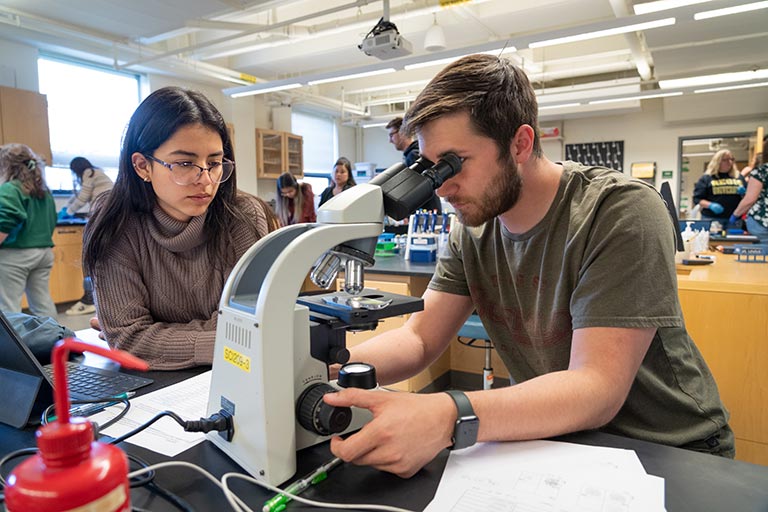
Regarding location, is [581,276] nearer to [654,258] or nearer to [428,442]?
[654,258]

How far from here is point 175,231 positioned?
1291 mm

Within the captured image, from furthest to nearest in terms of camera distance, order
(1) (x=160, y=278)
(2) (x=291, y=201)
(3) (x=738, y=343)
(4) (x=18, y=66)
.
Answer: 1. (2) (x=291, y=201)
2. (4) (x=18, y=66)
3. (3) (x=738, y=343)
4. (1) (x=160, y=278)

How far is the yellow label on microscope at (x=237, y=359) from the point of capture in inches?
25.3

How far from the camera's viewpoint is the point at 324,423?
643 mm

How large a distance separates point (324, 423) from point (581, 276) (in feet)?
1.78

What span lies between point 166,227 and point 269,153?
6214 millimetres

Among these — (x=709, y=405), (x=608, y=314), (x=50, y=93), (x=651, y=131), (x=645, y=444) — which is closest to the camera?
(x=645, y=444)

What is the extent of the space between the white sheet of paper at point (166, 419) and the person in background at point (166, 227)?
10.5 inches

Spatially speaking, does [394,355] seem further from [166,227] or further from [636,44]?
[636,44]

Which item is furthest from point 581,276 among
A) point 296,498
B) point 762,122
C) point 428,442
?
point 762,122

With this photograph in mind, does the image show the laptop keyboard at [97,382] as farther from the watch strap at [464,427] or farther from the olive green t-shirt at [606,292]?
the olive green t-shirt at [606,292]

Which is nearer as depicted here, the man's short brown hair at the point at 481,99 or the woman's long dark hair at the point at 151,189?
the man's short brown hair at the point at 481,99

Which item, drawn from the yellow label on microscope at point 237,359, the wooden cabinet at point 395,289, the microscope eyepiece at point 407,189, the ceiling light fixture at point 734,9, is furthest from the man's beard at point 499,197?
the ceiling light fixture at point 734,9

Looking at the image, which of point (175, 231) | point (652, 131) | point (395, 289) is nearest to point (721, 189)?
point (652, 131)
